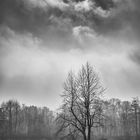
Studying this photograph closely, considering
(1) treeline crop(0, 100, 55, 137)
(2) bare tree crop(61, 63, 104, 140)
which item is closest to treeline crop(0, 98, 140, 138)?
(1) treeline crop(0, 100, 55, 137)

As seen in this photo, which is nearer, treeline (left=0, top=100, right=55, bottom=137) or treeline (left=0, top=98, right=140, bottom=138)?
treeline (left=0, top=98, right=140, bottom=138)

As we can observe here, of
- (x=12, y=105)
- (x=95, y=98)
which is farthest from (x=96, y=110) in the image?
(x=12, y=105)

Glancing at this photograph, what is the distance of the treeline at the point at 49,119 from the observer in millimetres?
64312

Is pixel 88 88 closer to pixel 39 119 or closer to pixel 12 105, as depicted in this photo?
pixel 12 105

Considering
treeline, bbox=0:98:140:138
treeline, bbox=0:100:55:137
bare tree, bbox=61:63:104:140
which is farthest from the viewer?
treeline, bbox=0:100:55:137

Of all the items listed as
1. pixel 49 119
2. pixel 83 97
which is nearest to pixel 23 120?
pixel 49 119

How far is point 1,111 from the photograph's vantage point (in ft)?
219

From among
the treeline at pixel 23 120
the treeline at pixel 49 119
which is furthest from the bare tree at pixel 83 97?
the treeline at pixel 23 120

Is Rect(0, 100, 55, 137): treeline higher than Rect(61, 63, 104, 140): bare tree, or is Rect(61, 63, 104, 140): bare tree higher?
Rect(61, 63, 104, 140): bare tree

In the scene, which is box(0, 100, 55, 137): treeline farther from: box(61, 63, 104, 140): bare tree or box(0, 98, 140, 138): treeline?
box(61, 63, 104, 140): bare tree

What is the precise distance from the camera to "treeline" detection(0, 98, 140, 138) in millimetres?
64312

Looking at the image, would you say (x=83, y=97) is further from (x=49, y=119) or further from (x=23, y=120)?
(x=49, y=119)

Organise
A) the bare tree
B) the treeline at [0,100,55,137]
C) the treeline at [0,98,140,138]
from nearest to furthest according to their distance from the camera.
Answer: the bare tree < the treeline at [0,98,140,138] < the treeline at [0,100,55,137]

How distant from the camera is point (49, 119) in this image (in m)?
114
